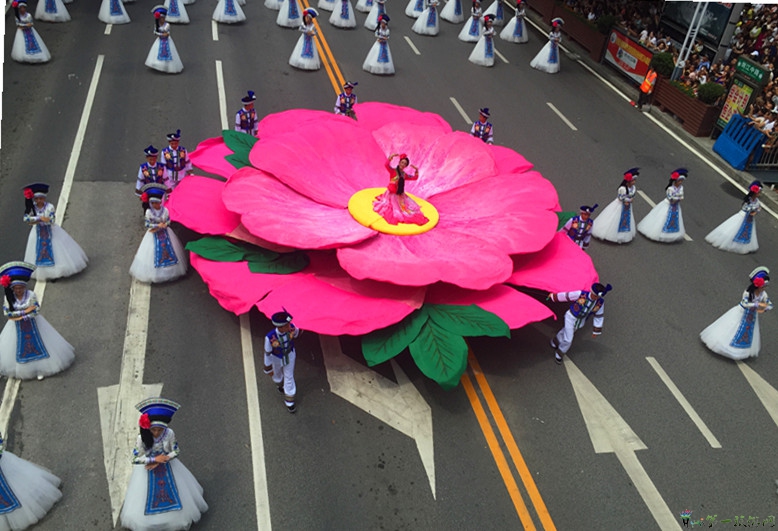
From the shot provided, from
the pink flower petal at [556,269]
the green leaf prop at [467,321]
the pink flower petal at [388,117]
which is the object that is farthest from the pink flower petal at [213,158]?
the pink flower petal at [556,269]

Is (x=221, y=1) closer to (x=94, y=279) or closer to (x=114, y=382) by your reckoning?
(x=94, y=279)

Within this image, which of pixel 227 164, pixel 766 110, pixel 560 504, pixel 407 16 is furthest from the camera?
pixel 407 16

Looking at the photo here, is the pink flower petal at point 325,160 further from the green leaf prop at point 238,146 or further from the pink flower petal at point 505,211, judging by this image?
the pink flower petal at point 505,211

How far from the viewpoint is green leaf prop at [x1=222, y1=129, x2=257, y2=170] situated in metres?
12.3

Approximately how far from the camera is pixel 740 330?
11.0m

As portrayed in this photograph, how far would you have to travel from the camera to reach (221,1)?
23.3 meters

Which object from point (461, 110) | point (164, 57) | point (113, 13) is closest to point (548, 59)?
point (461, 110)

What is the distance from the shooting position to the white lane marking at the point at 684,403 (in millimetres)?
9750

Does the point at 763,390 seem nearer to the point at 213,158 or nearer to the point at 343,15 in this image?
the point at 213,158

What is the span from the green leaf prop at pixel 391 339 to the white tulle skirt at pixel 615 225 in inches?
Answer: 239

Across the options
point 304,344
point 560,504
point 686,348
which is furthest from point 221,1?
point 560,504

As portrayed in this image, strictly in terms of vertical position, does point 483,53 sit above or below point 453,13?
below

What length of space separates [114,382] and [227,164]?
4798 millimetres

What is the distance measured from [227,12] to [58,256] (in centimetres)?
1489
